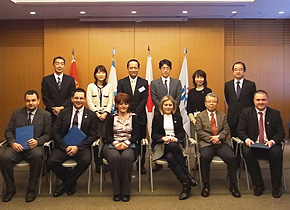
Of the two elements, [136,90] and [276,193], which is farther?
[136,90]

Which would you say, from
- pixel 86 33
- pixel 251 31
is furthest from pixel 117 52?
pixel 251 31

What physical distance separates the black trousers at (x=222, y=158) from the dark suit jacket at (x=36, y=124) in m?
1.99

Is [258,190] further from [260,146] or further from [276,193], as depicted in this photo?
[260,146]

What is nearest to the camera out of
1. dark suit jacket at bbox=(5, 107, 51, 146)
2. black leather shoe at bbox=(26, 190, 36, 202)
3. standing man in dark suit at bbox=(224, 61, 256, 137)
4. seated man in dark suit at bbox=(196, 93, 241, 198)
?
black leather shoe at bbox=(26, 190, 36, 202)

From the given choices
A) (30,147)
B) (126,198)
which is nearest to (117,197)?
(126,198)

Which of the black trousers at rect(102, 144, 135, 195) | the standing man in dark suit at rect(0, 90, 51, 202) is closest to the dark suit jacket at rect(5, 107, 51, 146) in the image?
the standing man in dark suit at rect(0, 90, 51, 202)

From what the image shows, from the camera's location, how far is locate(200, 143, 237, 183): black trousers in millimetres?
3934

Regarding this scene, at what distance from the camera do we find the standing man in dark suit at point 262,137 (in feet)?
12.8

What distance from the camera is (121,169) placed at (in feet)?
12.7

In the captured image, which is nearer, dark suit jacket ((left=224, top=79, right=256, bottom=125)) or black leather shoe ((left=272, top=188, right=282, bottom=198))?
black leather shoe ((left=272, top=188, right=282, bottom=198))

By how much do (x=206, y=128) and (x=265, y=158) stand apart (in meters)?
0.82

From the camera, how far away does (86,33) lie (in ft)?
25.0

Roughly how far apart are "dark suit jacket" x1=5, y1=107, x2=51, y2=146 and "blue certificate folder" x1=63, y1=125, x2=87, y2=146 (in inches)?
10.5

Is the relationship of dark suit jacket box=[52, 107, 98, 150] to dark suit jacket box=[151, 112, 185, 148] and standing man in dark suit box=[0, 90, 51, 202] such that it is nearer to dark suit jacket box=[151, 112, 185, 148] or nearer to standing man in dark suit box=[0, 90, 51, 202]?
standing man in dark suit box=[0, 90, 51, 202]
